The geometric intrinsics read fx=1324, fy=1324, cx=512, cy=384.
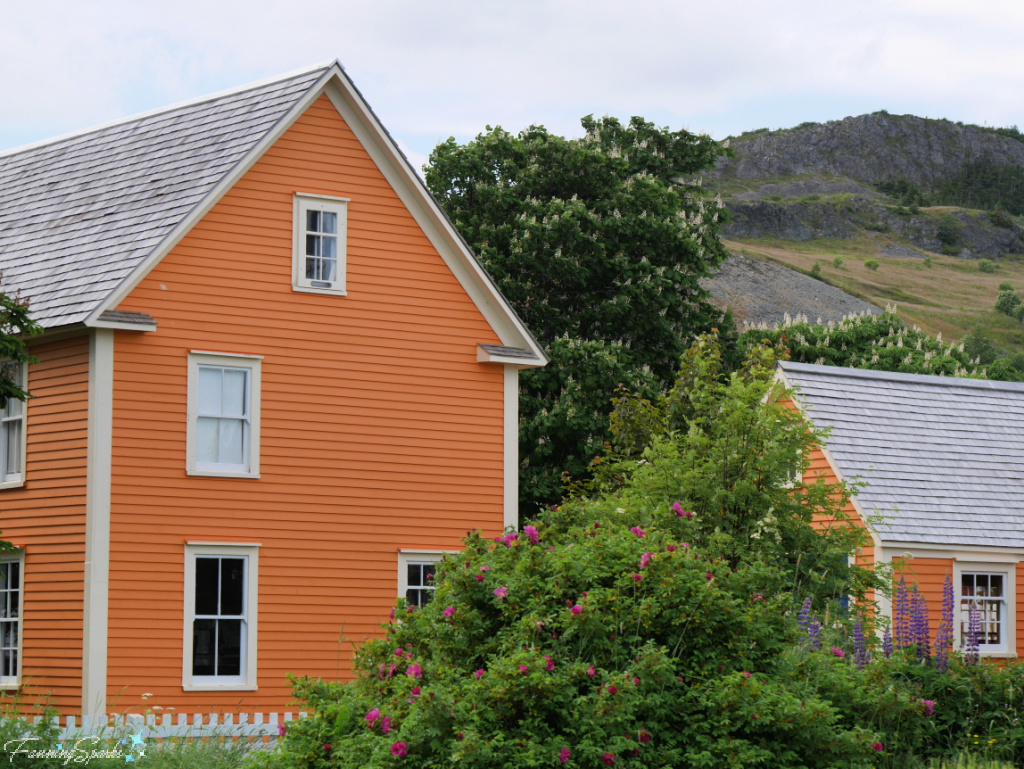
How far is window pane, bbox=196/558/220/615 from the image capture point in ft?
60.6

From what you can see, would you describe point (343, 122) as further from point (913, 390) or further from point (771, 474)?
point (913, 390)

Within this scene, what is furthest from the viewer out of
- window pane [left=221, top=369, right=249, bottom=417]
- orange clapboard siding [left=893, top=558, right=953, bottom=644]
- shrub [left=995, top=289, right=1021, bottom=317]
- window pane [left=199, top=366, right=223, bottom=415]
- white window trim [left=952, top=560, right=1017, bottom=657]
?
shrub [left=995, top=289, right=1021, bottom=317]

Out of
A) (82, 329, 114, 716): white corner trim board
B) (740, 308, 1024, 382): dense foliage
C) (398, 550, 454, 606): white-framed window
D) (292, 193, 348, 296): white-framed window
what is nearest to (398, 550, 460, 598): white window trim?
(398, 550, 454, 606): white-framed window

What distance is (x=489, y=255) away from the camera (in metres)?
31.7

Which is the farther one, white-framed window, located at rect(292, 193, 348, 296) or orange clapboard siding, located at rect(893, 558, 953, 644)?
orange clapboard siding, located at rect(893, 558, 953, 644)

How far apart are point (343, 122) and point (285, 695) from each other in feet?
28.4

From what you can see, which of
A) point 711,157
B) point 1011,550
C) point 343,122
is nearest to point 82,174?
point 343,122

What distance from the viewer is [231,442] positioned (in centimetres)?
1912

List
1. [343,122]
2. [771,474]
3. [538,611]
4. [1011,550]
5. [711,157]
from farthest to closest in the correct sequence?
[711,157] < [1011,550] < [343,122] < [771,474] < [538,611]

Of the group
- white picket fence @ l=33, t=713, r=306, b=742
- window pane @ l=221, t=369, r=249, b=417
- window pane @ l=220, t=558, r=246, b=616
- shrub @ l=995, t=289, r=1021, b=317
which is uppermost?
shrub @ l=995, t=289, r=1021, b=317

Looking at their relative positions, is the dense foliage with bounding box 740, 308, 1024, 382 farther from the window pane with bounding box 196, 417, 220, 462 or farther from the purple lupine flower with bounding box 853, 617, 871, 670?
the purple lupine flower with bounding box 853, 617, 871, 670

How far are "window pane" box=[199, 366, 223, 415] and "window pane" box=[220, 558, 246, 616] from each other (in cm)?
216

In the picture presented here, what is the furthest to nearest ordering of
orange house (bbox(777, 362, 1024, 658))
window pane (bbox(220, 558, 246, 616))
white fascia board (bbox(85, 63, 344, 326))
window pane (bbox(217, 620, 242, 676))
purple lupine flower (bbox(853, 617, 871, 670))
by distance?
orange house (bbox(777, 362, 1024, 658))
window pane (bbox(220, 558, 246, 616))
window pane (bbox(217, 620, 242, 676))
white fascia board (bbox(85, 63, 344, 326))
purple lupine flower (bbox(853, 617, 871, 670))

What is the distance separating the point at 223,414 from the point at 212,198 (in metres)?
3.11
